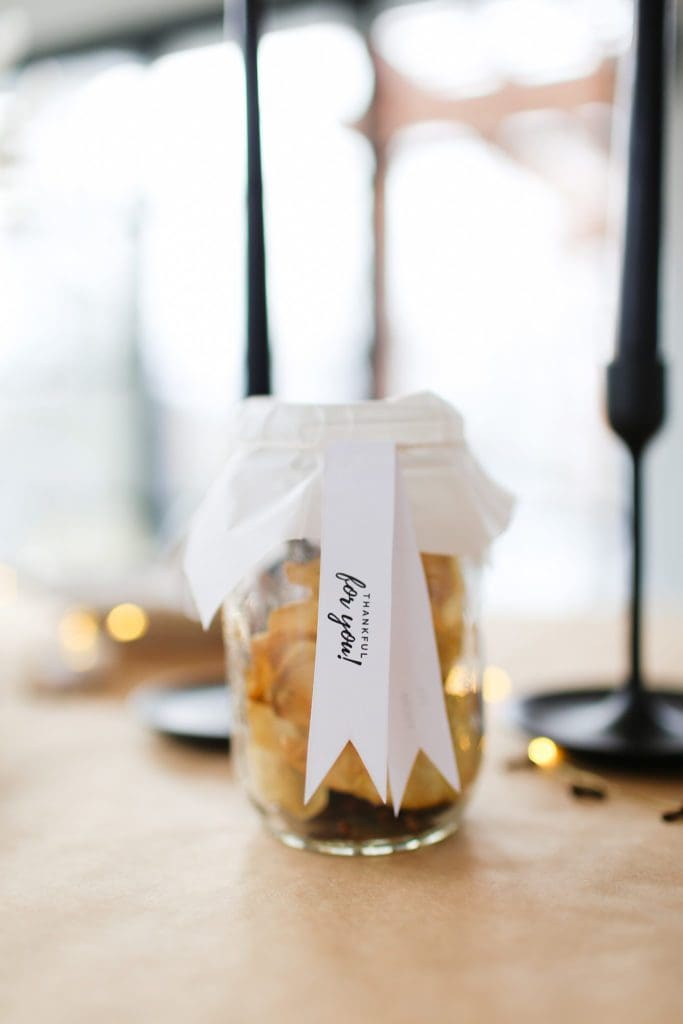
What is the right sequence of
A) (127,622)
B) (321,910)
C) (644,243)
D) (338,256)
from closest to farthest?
(321,910) → (644,243) → (127,622) → (338,256)

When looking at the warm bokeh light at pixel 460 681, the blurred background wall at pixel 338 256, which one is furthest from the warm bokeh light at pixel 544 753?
the blurred background wall at pixel 338 256

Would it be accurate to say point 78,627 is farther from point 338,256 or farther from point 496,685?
point 338,256

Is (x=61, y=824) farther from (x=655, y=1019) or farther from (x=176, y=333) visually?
(x=176, y=333)

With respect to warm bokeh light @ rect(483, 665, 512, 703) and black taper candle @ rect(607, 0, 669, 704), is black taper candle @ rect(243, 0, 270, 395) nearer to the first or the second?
black taper candle @ rect(607, 0, 669, 704)

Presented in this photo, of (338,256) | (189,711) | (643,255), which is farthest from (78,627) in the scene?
(338,256)

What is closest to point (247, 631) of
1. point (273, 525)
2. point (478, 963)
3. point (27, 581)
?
point (273, 525)

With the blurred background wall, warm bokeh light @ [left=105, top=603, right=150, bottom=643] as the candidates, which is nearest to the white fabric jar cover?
warm bokeh light @ [left=105, top=603, right=150, bottom=643]
